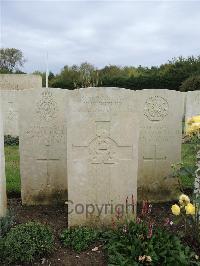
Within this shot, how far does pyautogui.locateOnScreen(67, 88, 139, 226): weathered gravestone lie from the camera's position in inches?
182

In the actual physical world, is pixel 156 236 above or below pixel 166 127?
below

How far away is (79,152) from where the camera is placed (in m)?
4.64

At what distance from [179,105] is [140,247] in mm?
2916

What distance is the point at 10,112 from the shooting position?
41.0 ft

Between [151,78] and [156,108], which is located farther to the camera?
[151,78]

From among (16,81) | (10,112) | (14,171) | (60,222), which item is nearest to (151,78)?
(16,81)

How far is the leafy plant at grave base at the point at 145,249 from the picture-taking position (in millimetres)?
3770

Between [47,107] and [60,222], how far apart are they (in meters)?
1.78

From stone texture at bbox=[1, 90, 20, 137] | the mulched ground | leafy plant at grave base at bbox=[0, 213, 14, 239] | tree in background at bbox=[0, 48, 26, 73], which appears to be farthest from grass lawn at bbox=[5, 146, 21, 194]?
tree in background at bbox=[0, 48, 26, 73]

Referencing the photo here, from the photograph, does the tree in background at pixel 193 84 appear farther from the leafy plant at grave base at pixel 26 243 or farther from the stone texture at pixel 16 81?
the leafy plant at grave base at pixel 26 243

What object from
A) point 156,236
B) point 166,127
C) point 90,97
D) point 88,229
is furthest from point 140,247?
point 166,127

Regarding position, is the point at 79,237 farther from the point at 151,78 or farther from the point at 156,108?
the point at 151,78

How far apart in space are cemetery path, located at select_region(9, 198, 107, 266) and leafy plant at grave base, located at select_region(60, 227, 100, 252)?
0.23 feet

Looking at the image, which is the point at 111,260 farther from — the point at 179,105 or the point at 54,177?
the point at 179,105
